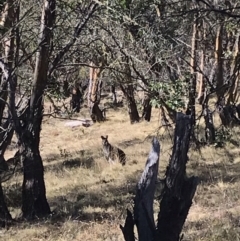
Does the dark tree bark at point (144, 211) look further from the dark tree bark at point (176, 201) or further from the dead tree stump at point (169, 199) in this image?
the dark tree bark at point (176, 201)

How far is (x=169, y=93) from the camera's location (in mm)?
12141

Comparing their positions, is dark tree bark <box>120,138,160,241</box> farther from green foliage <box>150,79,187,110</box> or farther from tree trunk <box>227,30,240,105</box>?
green foliage <box>150,79,187,110</box>

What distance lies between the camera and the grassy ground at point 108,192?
27.3ft

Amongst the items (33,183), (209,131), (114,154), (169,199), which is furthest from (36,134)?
(209,131)

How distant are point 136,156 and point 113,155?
2.41ft

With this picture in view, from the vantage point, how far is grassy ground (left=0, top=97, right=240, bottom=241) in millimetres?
8328

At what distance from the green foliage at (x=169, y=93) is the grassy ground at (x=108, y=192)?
0.67m

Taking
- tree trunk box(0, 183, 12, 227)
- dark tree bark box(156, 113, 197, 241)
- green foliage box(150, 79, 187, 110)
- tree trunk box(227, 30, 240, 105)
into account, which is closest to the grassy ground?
tree trunk box(0, 183, 12, 227)

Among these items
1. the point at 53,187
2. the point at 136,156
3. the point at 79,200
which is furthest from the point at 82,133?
the point at 79,200

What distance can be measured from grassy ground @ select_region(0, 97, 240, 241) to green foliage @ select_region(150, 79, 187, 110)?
0.67 metres

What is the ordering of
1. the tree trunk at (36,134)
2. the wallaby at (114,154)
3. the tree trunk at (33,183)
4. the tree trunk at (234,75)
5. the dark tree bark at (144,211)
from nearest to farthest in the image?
the dark tree bark at (144,211), the tree trunk at (234,75), the tree trunk at (36,134), the tree trunk at (33,183), the wallaby at (114,154)

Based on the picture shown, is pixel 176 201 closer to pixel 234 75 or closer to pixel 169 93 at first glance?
pixel 234 75

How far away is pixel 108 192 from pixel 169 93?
2.34 metres

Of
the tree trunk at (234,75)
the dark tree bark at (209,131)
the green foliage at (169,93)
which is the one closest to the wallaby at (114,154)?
the dark tree bark at (209,131)
